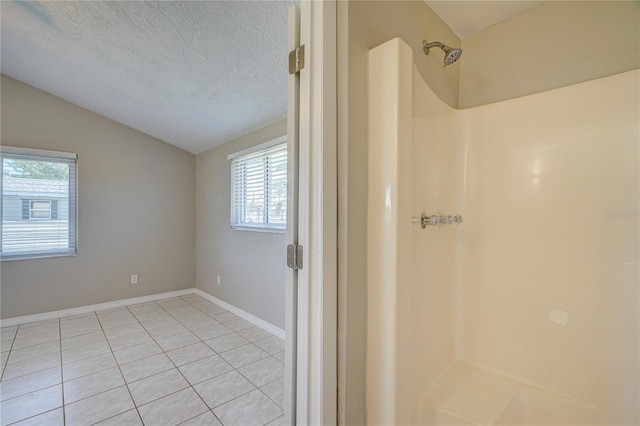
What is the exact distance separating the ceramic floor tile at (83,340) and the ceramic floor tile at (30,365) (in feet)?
0.59

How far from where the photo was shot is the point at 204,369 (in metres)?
2.21

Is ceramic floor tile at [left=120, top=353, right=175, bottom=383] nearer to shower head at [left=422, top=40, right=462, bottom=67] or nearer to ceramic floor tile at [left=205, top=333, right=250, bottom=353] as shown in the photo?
ceramic floor tile at [left=205, top=333, right=250, bottom=353]

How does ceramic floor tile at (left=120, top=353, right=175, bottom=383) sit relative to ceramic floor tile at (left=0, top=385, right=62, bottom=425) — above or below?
below

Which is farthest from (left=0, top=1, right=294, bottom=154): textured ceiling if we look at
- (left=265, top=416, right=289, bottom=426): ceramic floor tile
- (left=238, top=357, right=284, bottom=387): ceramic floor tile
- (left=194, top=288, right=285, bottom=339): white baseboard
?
(left=265, top=416, right=289, bottom=426): ceramic floor tile

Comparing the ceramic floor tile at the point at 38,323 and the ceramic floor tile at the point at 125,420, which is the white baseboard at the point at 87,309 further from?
the ceramic floor tile at the point at 125,420

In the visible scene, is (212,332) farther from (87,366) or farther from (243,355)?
(87,366)

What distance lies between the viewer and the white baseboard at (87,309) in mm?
3061

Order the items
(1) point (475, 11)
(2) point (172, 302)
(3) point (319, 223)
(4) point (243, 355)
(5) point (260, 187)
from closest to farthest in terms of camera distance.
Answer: (3) point (319, 223), (1) point (475, 11), (4) point (243, 355), (5) point (260, 187), (2) point (172, 302)

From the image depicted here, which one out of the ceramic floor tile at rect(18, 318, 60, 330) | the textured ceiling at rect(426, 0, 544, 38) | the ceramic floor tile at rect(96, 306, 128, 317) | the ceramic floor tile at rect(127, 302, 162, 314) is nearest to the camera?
the textured ceiling at rect(426, 0, 544, 38)

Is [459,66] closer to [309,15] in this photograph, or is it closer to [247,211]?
[309,15]

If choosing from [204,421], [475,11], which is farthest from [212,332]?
[475,11]

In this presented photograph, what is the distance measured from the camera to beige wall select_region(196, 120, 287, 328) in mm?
2832

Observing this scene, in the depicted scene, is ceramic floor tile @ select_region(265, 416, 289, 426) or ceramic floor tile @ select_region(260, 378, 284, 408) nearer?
ceramic floor tile @ select_region(265, 416, 289, 426)

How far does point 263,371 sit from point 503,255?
187 centimetres
